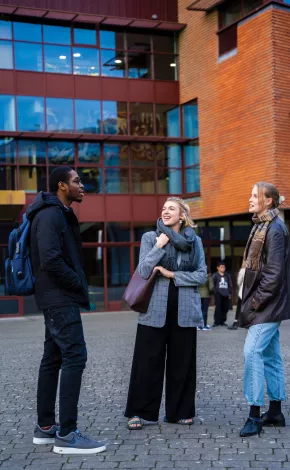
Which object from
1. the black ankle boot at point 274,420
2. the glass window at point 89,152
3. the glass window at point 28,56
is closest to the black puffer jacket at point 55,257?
the black ankle boot at point 274,420

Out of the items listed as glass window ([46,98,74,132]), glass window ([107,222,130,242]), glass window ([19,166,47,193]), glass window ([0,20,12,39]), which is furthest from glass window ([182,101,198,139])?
glass window ([0,20,12,39])

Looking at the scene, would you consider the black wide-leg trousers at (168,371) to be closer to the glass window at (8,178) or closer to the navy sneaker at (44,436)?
the navy sneaker at (44,436)

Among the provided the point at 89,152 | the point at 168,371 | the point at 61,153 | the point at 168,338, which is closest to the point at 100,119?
the point at 89,152

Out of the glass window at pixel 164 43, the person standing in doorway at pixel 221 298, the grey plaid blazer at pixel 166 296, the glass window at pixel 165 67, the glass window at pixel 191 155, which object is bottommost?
the person standing in doorway at pixel 221 298

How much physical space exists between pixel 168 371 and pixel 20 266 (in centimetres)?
165

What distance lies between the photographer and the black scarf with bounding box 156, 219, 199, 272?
21.1 feet

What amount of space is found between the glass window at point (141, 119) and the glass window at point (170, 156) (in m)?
0.91

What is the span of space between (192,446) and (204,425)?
2.42 ft

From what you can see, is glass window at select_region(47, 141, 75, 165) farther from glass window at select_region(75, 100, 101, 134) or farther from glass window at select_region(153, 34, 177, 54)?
glass window at select_region(153, 34, 177, 54)

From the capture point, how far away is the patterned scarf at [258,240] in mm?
6133

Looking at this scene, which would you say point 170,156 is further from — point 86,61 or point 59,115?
point 86,61

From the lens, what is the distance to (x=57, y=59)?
93.1 feet

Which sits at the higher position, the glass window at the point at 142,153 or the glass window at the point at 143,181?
the glass window at the point at 142,153

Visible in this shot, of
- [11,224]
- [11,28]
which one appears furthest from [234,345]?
[11,28]
